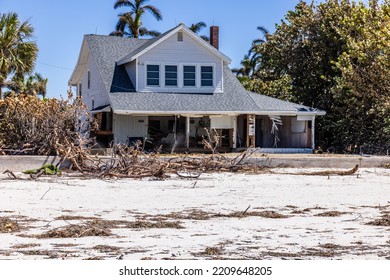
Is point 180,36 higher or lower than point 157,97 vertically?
higher

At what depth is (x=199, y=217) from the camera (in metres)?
13.7

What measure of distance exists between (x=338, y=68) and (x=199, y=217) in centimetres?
2783

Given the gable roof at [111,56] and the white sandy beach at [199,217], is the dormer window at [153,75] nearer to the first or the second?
the gable roof at [111,56]

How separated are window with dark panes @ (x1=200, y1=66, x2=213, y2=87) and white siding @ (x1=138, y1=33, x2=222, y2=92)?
0.69ft

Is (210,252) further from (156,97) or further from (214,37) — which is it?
(214,37)

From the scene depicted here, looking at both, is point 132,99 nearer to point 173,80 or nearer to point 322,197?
point 173,80

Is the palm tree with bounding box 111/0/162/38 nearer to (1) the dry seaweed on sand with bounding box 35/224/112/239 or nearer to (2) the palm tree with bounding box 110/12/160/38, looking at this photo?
(2) the palm tree with bounding box 110/12/160/38

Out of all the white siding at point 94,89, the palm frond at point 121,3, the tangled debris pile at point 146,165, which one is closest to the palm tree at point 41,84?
the palm frond at point 121,3

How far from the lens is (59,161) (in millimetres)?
25594

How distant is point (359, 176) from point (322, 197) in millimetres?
7536

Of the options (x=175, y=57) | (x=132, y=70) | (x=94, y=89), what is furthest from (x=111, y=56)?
(x=175, y=57)

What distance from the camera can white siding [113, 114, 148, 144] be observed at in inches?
1417
